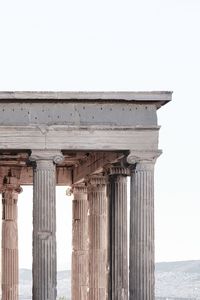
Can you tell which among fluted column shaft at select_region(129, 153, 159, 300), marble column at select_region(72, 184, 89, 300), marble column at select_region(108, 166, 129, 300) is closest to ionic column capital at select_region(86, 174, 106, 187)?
marble column at select_region(108, 166, 129, 300)

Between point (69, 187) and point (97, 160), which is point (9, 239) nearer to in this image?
point (69, 187)

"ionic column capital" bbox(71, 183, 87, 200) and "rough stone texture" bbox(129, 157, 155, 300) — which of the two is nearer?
"rough stone texture" bbox(129, 157, 155, 300)

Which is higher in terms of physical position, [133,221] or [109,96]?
[109,96]

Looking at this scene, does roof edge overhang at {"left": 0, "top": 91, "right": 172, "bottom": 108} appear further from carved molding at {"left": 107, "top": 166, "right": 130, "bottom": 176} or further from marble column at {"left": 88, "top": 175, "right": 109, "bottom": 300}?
marble column at {"left": 88, "top": 175, "right": 109, "bottom": 300}

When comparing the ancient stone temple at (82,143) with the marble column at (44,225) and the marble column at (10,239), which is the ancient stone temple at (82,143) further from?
the marble column at (10,239)

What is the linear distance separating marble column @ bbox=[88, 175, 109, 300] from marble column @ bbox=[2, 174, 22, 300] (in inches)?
402

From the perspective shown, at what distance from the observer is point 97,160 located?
356 feet

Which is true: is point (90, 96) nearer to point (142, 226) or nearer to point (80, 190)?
point (142, 226)

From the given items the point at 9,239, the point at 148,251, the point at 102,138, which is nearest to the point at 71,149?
the point at 102,138

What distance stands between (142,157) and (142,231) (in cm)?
553

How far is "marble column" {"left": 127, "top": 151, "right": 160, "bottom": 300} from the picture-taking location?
95.1m

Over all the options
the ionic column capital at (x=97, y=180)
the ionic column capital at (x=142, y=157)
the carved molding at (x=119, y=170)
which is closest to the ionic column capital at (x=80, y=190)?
the ionic column capital at (x=97, y=180)

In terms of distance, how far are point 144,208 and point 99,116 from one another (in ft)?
25.1

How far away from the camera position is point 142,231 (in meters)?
95.5
